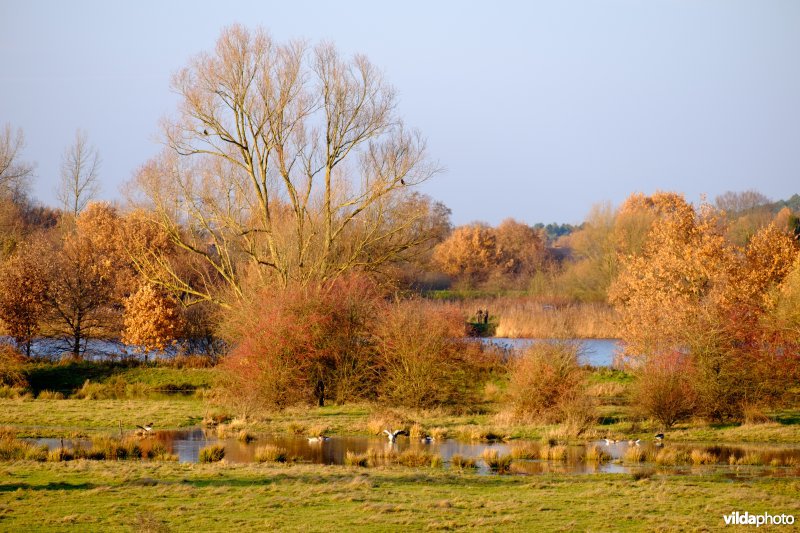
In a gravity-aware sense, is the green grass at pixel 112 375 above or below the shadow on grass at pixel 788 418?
above

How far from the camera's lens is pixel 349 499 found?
47.6 feet

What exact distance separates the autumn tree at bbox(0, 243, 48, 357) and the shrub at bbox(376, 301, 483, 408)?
61.1 feet

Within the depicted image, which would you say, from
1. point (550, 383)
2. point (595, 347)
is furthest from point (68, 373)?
point (595, 347)

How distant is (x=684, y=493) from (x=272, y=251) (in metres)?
22.9

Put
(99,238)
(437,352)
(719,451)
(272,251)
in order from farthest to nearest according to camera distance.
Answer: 1. (99,238)
2. (272,251)
3. (437,352)
4. (719,451)

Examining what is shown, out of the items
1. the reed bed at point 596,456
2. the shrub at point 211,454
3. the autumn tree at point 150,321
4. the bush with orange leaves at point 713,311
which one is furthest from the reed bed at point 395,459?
A: the autumn tree at point 150,321

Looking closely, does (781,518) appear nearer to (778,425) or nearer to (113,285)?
(778,425)

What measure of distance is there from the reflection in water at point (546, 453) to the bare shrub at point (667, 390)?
273cm

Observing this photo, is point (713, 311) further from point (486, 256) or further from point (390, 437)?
point (486, 256)

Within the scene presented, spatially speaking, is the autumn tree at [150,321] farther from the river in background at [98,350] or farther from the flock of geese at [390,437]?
the flock of geese at [390,437]

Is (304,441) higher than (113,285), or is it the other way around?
(113,285)

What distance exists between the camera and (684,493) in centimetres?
1534

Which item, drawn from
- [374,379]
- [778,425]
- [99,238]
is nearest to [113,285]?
[99,238]

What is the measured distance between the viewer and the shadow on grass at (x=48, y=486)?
14.7m
